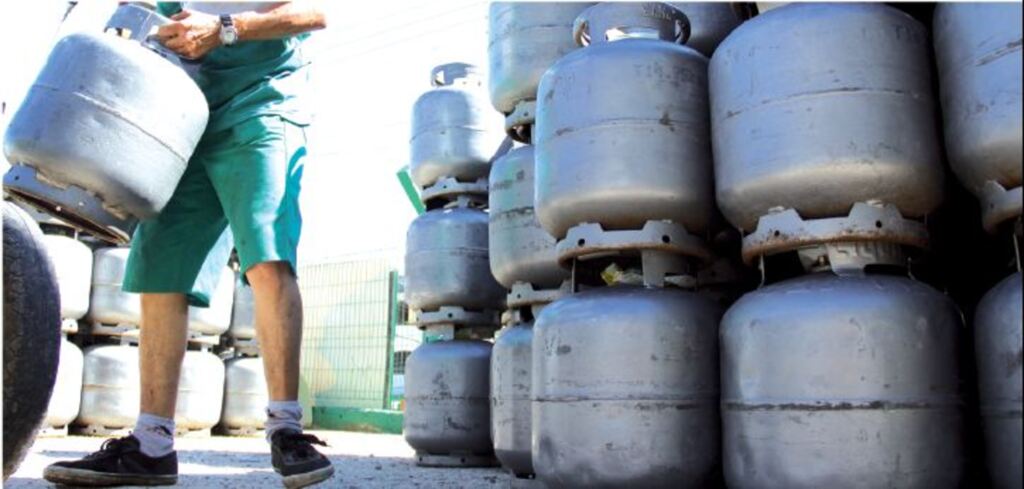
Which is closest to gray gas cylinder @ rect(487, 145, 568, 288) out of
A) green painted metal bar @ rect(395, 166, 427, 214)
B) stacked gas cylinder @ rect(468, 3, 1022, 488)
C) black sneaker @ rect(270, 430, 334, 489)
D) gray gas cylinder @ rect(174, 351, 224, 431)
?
stacked gas cylinder @ rect(468, 3, 1022, 488)

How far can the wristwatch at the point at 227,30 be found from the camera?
167 centimetres

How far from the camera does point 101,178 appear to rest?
139 cm

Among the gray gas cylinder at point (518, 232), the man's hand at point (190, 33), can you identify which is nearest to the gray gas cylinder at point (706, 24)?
the gray gas cylinder at point (518, 232)

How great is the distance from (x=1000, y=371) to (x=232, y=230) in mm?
1313

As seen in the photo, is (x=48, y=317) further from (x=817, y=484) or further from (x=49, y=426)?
(x=49, y=426)

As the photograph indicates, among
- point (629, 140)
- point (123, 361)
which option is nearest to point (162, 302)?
point (629, 140)

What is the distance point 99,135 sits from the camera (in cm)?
139

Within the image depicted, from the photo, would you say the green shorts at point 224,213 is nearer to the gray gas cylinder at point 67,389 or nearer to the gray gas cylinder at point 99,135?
the gray gas cylinder at point 99,135

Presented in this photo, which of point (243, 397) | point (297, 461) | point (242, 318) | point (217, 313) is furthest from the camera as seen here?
point (242, 318)

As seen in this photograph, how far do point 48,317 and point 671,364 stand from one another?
919 mm

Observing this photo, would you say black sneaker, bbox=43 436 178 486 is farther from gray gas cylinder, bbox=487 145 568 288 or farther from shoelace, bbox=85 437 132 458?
gray gas cylinder, bbox=487 145 568 288

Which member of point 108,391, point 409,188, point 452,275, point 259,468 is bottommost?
point 259,468

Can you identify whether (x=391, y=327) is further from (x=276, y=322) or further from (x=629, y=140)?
(x=629, y=140)

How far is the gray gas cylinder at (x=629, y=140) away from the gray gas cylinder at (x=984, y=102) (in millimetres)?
378
